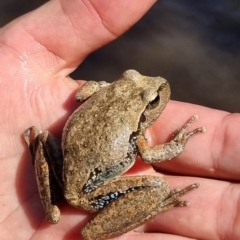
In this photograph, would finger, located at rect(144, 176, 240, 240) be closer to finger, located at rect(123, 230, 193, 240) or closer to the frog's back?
finger, located at rect(123, 230, 193, 240)

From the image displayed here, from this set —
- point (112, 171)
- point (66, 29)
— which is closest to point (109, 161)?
point (112, 171)

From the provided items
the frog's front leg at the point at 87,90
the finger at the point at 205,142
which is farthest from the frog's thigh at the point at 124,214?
the frog's front leg at the point at 87,90

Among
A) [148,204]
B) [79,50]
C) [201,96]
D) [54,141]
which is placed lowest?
[201,96]

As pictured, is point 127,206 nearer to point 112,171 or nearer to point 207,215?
point 112,171

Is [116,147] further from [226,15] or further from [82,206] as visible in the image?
[226,15]

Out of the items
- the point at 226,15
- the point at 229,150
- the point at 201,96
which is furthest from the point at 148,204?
the point at 226,15

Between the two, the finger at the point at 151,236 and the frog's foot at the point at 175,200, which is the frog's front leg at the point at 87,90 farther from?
the finger at the point at 151,236
